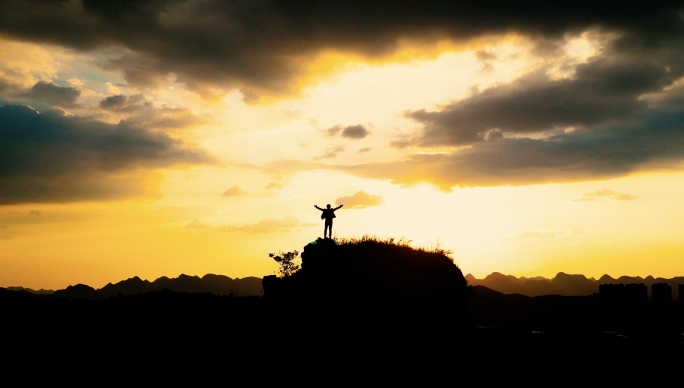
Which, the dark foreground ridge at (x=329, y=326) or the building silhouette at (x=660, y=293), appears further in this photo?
the building silhouette at (x=660, y=293)

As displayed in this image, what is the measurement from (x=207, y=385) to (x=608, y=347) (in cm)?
1738

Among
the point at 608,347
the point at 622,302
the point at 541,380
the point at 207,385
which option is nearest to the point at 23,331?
the point at 207,385

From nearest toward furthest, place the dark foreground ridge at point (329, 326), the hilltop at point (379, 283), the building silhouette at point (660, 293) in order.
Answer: the dark foreground ridge at point (329, 326)
the hilltop at point (379, 283)
the building silhouette at point (660, 293)

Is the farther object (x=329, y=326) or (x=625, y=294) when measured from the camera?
(x=625, y=294)

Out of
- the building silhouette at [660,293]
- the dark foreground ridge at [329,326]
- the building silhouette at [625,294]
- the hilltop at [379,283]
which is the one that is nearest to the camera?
the dark foreground ridge at [329,326]

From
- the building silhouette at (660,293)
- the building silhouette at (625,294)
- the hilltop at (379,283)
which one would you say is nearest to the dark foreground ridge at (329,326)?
the hilltop at (379,283)

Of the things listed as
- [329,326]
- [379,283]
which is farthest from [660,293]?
[329,326]

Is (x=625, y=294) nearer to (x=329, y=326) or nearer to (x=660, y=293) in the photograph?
(x=660, y=293)

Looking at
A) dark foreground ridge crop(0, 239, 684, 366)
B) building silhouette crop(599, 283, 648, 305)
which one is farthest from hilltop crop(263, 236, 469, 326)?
building silhouette crop(599, 283, 648, 305)

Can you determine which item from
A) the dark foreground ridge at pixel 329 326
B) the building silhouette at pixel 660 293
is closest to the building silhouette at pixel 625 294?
the building silhouette at pixel 660 293

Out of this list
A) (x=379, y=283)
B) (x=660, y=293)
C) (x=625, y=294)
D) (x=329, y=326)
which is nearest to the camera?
(x=329, y=326)

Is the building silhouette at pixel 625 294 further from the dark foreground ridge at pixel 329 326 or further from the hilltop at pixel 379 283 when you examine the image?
the hilltop at pixel 379 283

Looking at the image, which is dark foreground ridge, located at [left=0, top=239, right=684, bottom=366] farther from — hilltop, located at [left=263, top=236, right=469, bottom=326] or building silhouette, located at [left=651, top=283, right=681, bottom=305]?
building silhouette, located at [left=651, top=283, right=681, bottom=305]

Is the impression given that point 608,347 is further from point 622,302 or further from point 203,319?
point 622,302
